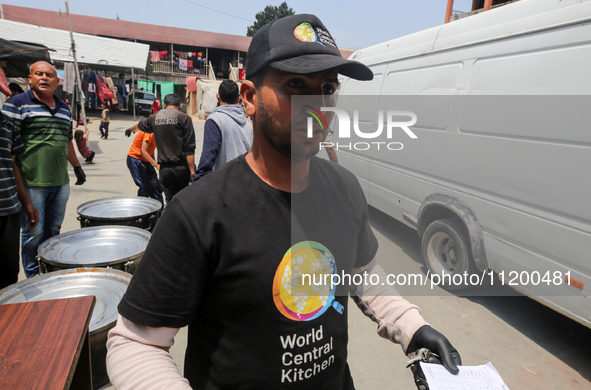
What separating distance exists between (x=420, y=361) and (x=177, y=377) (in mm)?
772

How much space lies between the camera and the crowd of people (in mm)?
912

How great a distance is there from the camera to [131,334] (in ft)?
3.00

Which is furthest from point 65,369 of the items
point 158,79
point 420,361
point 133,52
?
point 158,79

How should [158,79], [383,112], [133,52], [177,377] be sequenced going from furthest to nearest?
[158,79], [133,52], [383,112], [177,377]

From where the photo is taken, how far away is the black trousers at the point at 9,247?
2.55 metres

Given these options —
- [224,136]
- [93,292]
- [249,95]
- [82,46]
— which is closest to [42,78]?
[224,136]

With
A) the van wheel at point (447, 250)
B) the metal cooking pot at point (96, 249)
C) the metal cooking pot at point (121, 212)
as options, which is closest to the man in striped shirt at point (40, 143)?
the metal cooking pot at point (121, 212)

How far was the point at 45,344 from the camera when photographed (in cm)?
133

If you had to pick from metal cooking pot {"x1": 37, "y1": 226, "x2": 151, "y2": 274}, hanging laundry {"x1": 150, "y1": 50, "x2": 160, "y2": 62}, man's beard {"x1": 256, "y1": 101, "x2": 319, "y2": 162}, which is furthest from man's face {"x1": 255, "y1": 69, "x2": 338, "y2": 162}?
hanging laundry {"x1": 150, "y1": 50, "x2": 160, "y2": 62}

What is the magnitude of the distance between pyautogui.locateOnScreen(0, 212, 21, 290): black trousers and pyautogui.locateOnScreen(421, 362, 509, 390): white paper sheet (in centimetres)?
290

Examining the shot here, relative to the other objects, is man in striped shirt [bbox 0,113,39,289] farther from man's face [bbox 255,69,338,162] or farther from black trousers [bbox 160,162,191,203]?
man's face [bbox 255,69,338,162]

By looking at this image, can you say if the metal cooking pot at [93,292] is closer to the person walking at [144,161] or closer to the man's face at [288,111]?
the man's face at [288,111]

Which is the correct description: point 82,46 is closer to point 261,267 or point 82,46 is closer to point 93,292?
point 93,292

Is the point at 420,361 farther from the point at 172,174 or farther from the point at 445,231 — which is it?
the point at 172,174
